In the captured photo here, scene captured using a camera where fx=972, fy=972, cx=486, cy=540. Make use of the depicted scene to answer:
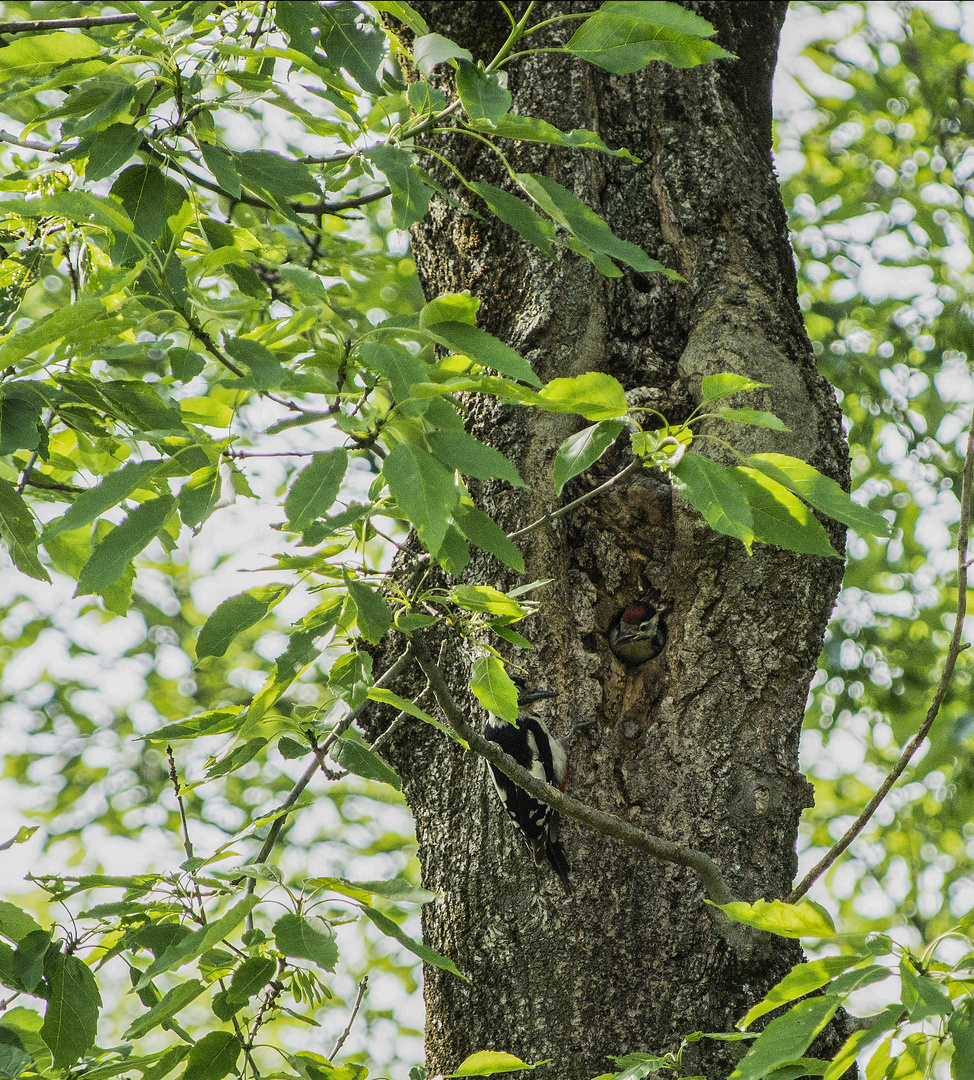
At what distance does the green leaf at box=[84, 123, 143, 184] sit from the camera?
1.27m

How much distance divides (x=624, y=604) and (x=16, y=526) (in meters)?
1.18

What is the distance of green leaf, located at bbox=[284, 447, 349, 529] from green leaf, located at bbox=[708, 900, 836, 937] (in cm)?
67

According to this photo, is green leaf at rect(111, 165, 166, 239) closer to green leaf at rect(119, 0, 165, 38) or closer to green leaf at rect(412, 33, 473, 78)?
green leaf at rect(119, 0, 165, 38)

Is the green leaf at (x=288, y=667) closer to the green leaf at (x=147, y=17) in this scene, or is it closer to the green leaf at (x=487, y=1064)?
the green leaf at (x=487, y=1064)

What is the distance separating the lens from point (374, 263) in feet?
10.1

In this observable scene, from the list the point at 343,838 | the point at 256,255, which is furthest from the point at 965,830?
the point at 256,255

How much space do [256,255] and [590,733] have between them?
1.12 m

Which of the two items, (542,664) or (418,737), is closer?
(542,664)

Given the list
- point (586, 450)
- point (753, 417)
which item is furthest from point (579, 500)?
point (753, 417)

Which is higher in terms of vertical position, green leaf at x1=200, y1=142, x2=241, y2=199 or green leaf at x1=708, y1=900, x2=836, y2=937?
green leaf at x1=200, y1=142, x2=241, y2=199

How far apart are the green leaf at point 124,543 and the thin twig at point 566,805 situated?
357 millimetres

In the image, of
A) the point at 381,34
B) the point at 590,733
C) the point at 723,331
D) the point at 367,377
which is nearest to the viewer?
the point at 367,377

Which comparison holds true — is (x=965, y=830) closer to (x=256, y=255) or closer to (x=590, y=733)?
(x=590, y=733)

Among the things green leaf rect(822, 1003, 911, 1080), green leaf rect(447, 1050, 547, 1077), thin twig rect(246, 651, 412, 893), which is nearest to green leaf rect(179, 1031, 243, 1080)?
thin twig rect(246, 651, 412, 893)
